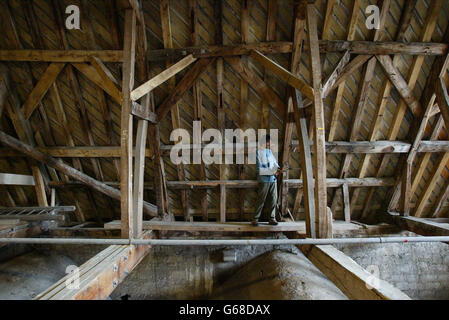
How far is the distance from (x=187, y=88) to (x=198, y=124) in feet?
2.50

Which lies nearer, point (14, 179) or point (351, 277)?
point (351, 277)

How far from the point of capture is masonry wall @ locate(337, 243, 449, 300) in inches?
158

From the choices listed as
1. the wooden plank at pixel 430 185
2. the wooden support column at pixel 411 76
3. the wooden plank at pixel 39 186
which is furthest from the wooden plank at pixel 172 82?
the wooden plank at pixel 430 185

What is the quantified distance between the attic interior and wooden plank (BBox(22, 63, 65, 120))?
0.03 metres

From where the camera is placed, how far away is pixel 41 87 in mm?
3965

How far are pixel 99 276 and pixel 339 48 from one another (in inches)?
183

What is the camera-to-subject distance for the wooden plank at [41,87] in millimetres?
3857

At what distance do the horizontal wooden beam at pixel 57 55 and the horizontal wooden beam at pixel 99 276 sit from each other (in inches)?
126

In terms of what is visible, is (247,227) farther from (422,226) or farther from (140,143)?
(422,226)

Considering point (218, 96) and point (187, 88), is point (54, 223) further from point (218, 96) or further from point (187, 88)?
point (218, 96)

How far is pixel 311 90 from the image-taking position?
2.74 meters

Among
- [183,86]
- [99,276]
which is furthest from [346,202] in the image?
[99,276]

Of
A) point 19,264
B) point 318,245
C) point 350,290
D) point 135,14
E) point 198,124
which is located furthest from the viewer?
point 198,124

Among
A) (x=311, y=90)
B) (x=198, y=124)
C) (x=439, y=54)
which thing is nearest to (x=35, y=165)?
(x=198, y=124)
